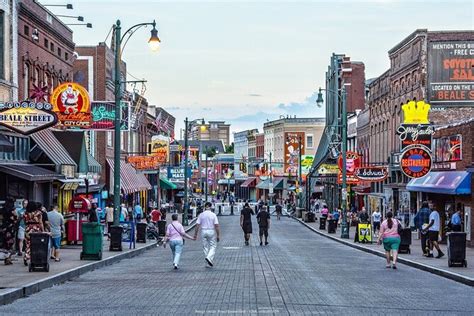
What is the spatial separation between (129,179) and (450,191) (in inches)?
1053

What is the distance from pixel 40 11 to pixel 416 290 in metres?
25.2

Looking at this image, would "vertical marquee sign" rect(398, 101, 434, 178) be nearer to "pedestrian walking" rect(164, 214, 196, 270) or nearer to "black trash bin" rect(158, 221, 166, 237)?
"black trash bin" rect(158, 221, 166, 237)

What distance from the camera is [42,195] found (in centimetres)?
3669

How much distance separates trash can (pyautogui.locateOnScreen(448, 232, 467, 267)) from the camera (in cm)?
2439

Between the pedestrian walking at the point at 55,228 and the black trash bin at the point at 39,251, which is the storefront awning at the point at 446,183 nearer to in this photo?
the pedestrian walking at the point at 55,228

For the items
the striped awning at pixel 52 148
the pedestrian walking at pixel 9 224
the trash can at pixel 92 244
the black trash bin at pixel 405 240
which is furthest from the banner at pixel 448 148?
the pedestrian walking at pixel 9 224

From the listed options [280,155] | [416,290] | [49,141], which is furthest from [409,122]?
[280,155]

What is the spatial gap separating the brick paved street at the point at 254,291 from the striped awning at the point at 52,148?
7.68 metres

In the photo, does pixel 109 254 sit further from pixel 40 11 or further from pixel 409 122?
pixel 409 122

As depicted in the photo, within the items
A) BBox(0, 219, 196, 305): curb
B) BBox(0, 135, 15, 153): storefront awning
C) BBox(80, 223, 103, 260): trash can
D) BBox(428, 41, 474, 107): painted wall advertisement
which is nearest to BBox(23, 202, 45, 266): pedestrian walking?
BBox(0, 219, 196, 305): curb

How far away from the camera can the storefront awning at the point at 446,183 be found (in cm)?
3684

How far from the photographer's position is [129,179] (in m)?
58.9

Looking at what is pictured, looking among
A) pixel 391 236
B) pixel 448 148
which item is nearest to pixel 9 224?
pixel 391 236

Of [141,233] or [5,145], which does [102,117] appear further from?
[5,145]
